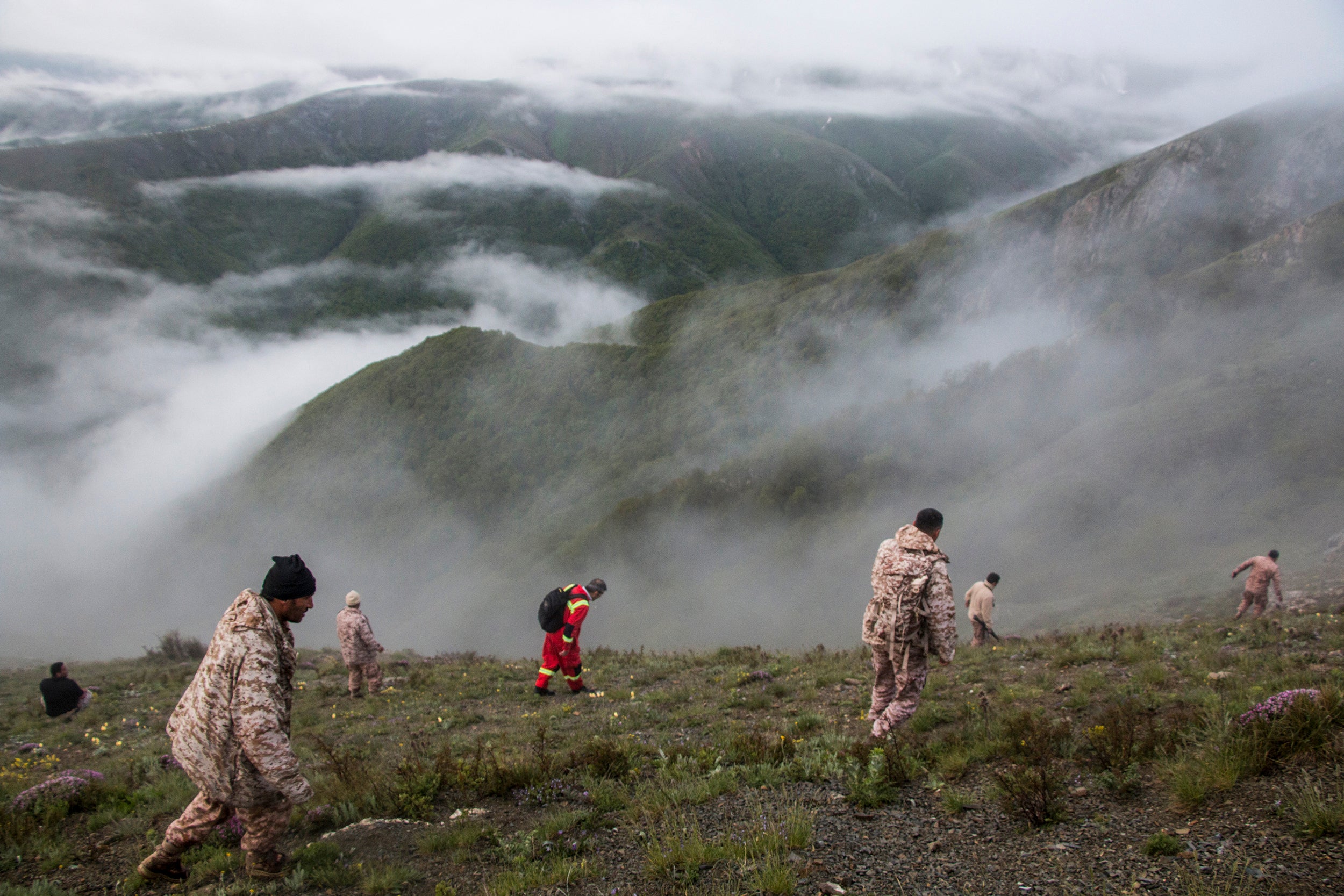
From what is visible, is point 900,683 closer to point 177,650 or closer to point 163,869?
point 163,869

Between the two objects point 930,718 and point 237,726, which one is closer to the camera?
point 237,726

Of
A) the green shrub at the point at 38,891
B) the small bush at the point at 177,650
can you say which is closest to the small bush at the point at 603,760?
the green shrub at the point at 38,891

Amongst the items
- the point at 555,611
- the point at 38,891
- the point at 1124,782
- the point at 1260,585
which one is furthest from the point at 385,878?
the point at 1260,585

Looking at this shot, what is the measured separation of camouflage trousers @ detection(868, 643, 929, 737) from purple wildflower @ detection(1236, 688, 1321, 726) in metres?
2.18

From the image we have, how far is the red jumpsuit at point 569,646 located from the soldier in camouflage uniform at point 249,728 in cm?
636

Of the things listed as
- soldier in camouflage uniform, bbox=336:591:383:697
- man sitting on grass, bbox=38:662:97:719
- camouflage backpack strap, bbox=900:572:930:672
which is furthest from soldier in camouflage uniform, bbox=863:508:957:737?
man sitting on grass, bbox=38:662:97:719

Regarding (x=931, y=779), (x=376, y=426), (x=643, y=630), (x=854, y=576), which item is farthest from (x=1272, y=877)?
(x=376, y=426)

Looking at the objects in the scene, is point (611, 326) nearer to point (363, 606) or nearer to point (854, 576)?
point (363, 606)

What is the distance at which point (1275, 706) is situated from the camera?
4938mm

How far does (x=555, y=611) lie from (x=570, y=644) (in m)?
0.61

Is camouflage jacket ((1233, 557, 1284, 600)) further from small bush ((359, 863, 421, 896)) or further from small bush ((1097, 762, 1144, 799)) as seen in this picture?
small bush ((359, 863, 421, 896))

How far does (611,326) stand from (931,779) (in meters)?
99.9

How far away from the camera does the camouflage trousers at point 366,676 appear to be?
1252 centimetres

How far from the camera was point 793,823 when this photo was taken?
4.51 metres
